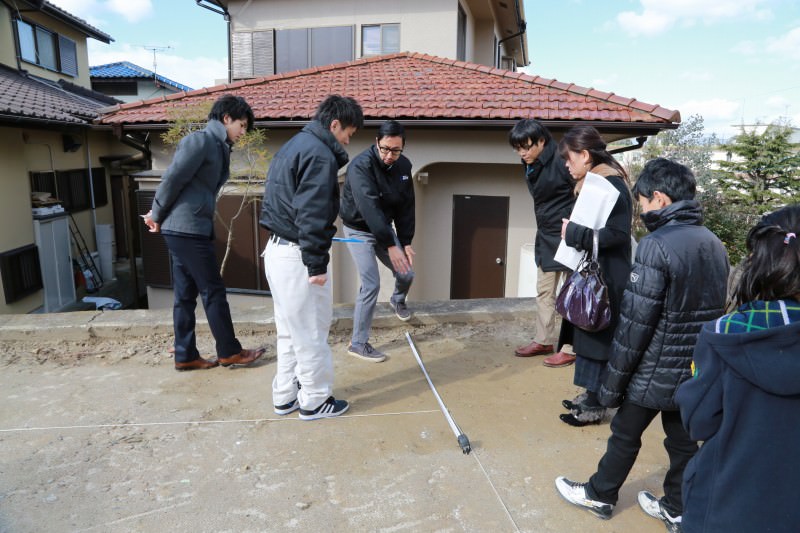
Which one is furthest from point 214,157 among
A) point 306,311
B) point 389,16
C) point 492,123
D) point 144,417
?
point 389,16

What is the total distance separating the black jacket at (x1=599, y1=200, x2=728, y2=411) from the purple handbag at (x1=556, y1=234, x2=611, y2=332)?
0.43 metres

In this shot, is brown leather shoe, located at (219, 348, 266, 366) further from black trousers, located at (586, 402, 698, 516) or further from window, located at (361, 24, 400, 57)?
window, located at (361, 24, 400, 57)

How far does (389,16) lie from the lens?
11039 millimetres

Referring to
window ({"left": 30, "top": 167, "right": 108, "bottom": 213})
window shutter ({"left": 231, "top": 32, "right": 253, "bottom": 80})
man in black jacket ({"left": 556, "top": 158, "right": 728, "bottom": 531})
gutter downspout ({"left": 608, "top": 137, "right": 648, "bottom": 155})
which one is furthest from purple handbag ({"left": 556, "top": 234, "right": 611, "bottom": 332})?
window ({"left": 30, "top": 167, "right": 108, "bottom": 213})

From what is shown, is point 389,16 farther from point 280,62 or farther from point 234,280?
point 234,280

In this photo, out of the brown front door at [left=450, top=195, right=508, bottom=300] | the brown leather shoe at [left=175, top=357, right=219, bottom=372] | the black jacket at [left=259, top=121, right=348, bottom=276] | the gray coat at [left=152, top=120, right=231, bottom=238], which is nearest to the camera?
the black jacket at [left=259, top=121, right=348, bottom=276]

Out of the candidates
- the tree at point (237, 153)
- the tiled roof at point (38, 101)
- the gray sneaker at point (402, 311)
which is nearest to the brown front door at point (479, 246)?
the tree at point (237, 153)

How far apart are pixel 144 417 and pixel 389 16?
9909 millimetres

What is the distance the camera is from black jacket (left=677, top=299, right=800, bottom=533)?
1.42 meters

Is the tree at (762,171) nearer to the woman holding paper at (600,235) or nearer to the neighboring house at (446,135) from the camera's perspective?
the neighboring house at (446,135)

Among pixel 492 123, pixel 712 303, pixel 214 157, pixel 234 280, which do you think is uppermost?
pixel 492 123

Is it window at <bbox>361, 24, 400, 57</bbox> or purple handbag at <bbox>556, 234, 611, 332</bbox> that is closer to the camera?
purple handbag at <bbox>556, 234, 611, 332</bbox>

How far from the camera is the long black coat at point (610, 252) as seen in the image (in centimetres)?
281

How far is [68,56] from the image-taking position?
15.9 metres
